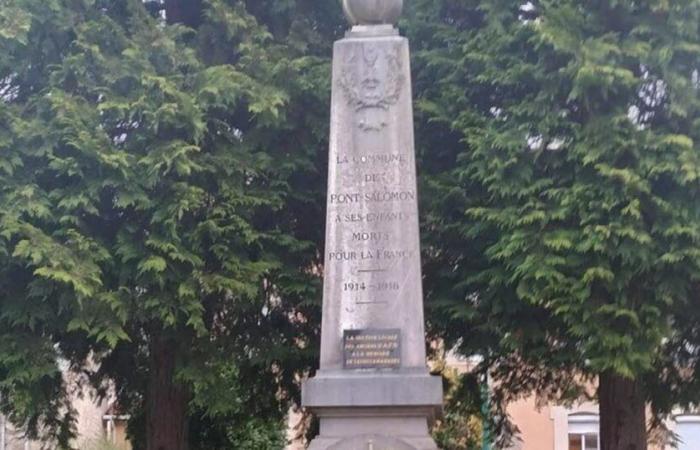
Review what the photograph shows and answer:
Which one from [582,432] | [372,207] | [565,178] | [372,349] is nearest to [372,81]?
[372,207]

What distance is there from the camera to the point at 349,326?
10.4 meters

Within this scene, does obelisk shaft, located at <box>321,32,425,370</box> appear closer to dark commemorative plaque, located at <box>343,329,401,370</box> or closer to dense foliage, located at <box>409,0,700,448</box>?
dark commemorative plaque, located at <box>343,329,401,370</box>

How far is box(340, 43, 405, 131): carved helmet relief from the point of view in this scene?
35.5ft

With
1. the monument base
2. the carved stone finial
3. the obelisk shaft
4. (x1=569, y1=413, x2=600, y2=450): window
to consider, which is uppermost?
the carved stone finial

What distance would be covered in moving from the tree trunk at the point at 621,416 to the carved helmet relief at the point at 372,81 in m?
5.20

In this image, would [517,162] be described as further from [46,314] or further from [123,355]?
[123,355]

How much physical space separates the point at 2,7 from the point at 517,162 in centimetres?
577

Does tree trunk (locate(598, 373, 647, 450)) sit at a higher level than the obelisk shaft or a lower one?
lower

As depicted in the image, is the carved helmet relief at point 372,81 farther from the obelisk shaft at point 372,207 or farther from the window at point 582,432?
the window at point 582,432

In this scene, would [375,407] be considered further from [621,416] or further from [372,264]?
[621,416]

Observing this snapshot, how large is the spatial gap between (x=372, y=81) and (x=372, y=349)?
2.40 meters

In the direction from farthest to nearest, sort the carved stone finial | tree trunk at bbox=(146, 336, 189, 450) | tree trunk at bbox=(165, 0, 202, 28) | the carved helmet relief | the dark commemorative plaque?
tree trunk at bbox=(165, 0, 202, 28) → tree trunk at bbox=(146, 336, 189, 450) → the carved stone finial → the carved helmet relief → the dark commemorative plaque

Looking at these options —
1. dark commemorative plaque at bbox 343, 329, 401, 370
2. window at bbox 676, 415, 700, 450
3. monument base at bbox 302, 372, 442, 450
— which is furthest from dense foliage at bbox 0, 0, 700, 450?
window at bbox 676, 415, 700, 450

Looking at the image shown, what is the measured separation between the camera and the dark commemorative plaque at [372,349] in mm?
10297
